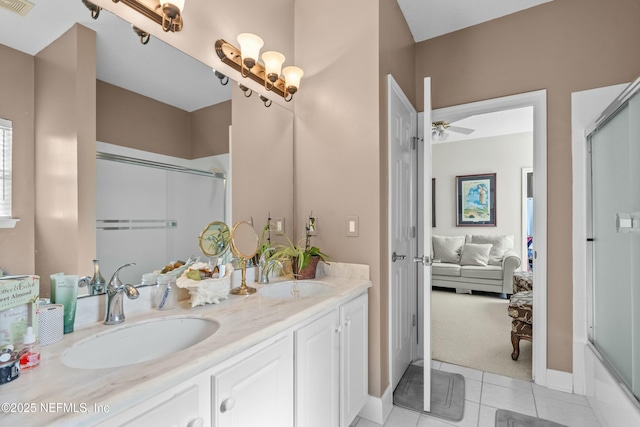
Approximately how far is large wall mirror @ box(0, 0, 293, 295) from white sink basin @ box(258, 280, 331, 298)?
456 mm

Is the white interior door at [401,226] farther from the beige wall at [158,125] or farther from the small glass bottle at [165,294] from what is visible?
the small glass bottle at [165,294]

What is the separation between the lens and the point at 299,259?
1.86 m

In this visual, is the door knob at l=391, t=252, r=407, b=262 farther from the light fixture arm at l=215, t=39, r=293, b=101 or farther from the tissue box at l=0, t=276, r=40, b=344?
the tissue box at l=0, t=276, r=40, b=344

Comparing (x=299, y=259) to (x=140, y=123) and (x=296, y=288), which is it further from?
(x=140, y=123)

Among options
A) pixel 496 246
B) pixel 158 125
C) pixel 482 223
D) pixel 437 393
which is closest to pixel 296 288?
pixel 158 125

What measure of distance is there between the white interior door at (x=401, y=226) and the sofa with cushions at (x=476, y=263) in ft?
7.51

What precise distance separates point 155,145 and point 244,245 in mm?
692

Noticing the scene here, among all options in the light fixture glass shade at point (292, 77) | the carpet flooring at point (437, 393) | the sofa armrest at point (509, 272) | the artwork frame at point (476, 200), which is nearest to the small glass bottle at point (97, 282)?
the light fixture glass shade at point (292, 77)

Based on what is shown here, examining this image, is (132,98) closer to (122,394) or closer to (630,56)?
(122,394)

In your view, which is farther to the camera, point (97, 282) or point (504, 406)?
point (504, 406)

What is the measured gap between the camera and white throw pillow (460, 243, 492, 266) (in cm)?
514

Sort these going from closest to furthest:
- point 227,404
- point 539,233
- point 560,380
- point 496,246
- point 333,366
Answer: point 227,404
point 333,366
point 560,380
point 539,233
point 496,246

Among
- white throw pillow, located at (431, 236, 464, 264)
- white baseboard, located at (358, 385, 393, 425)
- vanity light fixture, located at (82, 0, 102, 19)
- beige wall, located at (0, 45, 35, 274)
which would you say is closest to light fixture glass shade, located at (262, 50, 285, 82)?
vanity light fixture, located at (82, 0, 102, 19)

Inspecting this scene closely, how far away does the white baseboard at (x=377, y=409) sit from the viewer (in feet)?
6.23
